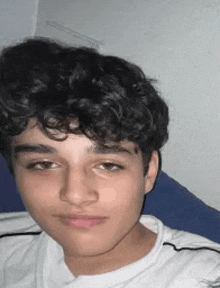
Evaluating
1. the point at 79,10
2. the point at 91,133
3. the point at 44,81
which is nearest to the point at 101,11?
the point at 79,10

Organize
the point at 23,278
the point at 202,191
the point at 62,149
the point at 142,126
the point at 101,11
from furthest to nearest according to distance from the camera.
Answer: the point at 101,11, the point at 202,191, the point at 23,278, the point at 142,126, the point at 62,149

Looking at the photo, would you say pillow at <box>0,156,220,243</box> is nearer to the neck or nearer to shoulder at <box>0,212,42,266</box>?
the neck

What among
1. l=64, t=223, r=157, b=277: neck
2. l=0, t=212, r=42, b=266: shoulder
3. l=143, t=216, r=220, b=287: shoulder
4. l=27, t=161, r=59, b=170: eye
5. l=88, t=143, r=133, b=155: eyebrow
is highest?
l=88, t=143, r=133, b=155: eyebrow

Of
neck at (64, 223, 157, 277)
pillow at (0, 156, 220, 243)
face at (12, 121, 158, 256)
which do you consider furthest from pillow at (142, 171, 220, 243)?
face at (12, 121, 158, 256)

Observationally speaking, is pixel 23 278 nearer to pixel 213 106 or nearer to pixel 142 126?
pixel 142 126

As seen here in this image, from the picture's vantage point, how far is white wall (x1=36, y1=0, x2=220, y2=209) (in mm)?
965

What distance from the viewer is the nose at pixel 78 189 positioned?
27.0 inches

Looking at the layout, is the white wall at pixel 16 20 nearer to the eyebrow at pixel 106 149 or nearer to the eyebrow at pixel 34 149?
the eyebrow at pixel 34 149

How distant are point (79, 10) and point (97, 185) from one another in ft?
2.89

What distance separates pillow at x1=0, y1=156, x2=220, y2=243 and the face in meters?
0.22

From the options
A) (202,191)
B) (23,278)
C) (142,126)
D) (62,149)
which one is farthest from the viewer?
(202,191)

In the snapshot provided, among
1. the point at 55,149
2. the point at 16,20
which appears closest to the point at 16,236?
the point at 55,149

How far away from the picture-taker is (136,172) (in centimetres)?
78

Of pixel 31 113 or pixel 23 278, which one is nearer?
pixel 31 113
